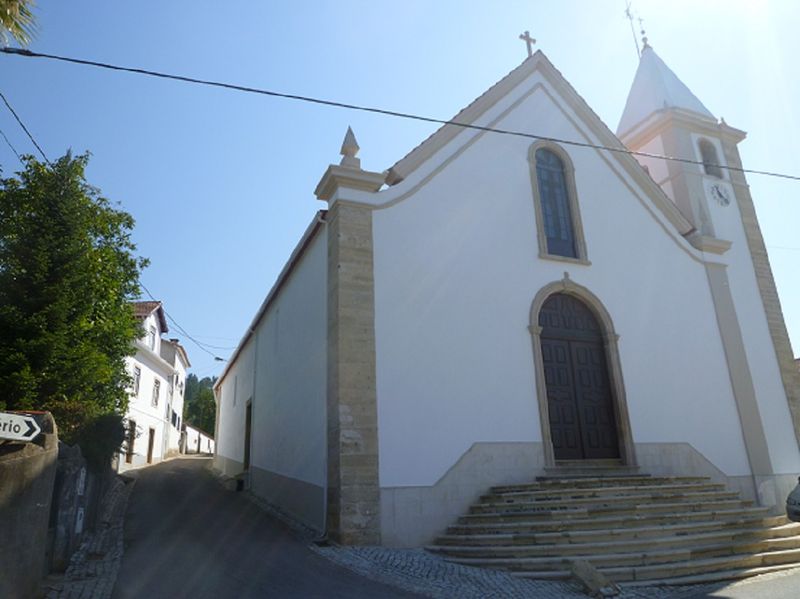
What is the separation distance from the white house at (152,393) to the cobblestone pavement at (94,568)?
1281 centimetres

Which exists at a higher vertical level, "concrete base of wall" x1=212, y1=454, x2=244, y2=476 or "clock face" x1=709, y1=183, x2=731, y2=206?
"clock face" x1=709, y1=183, x2=731, y2=206

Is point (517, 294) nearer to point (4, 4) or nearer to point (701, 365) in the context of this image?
point (701, 365)

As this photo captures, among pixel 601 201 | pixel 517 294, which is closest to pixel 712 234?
pixel 601 201

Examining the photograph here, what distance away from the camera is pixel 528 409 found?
402 inches

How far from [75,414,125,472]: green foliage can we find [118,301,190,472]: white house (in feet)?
36.5

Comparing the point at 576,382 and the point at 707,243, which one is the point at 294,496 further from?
the point at 707,243

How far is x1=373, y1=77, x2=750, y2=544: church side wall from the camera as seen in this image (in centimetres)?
935

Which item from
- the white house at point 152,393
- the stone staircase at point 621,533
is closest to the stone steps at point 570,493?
the stone staircase at point 621,533

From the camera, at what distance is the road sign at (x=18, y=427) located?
4.79 metres

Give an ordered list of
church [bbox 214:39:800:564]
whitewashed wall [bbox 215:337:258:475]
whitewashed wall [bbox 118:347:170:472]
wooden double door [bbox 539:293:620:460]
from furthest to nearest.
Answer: whitewashed wall [bbox 118:347:170:472] → whitewashed wall [bbox 215:337:258:475] → wooden double door [bbox 539:293:620:460] → church [bbox 214:39:800:564]

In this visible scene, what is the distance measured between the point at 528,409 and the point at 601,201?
5.54 meters

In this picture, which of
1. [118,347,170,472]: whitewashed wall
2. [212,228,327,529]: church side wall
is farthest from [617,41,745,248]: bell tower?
[118,347,170,472]: whitewashed wall

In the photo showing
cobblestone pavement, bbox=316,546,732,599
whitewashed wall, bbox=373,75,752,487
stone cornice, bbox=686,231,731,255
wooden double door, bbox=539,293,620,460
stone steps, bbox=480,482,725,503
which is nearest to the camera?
cobblestone pavement, bbox=316,546,732,599

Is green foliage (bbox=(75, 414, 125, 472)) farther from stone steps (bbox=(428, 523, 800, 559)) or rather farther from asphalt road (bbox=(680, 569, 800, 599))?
asphalt road (bbox=(680, 569, 800, 599))
